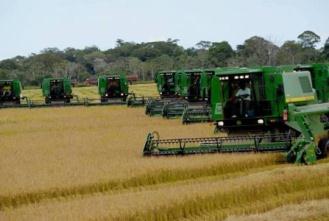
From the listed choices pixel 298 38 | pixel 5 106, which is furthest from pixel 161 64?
pixel 5 106

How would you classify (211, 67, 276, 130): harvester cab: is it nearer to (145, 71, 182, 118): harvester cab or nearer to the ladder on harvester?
the ladder on harvester

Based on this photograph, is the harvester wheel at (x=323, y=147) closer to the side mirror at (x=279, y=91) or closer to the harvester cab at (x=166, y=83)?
the side mirror at (x=279, y=91)

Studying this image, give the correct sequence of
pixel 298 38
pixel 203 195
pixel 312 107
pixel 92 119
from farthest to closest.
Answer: pixel 298 38, pixel 92 119, pixel 312 107, pixel 203 195

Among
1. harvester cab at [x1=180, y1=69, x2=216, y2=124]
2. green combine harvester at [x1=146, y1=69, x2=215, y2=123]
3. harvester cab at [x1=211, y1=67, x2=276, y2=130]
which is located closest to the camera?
harvester cab at [x1=211, y1=67, x2=276, y2=130]

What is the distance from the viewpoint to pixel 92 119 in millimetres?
31969

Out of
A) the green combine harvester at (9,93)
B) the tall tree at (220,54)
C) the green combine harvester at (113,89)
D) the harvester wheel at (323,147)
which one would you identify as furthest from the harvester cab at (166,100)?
the tall tree at (220,54)

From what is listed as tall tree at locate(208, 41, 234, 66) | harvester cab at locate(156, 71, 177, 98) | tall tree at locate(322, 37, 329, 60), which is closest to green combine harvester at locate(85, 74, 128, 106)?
harvester cab at locate(156, 71, 177, 98)

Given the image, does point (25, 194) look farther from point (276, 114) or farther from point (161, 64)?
point (161, 64)

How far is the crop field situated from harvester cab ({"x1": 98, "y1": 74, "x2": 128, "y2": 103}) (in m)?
22.8

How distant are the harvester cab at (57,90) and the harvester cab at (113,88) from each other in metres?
2.60

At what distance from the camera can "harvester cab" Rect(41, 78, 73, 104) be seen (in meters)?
45.1

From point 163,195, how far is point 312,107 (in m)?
6.45

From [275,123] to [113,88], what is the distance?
2664cm

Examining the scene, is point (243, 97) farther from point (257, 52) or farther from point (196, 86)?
point (257, 52)
